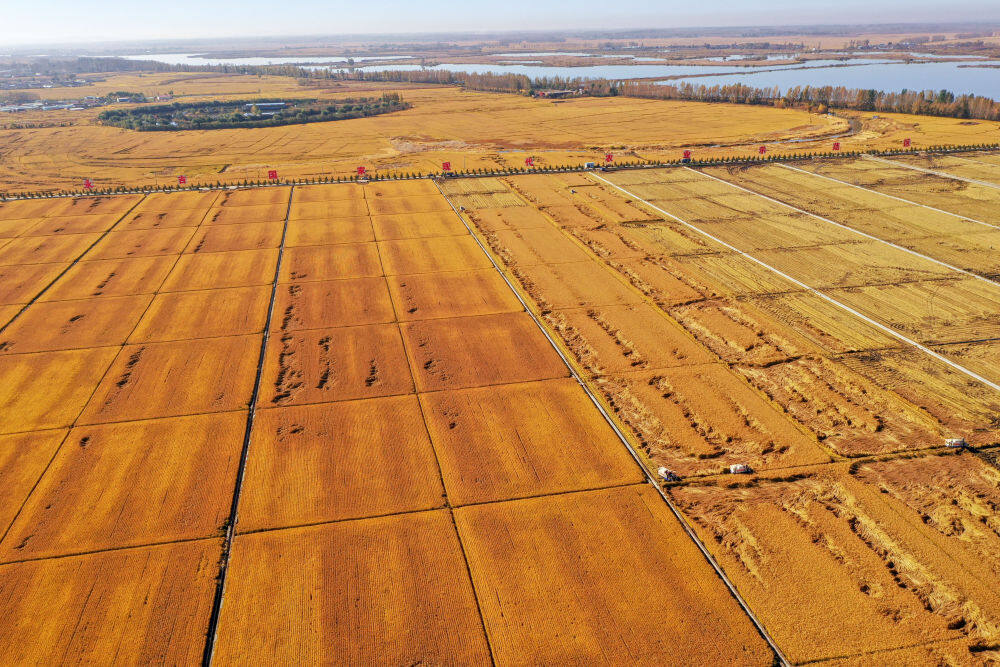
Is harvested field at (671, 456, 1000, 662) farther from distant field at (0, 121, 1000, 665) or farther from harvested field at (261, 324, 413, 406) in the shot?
harvested field at (261, 324, 413, 406)

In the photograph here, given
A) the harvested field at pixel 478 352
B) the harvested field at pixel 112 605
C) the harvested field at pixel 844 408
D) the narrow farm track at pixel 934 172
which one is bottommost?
the harvested field at pixel 112 605

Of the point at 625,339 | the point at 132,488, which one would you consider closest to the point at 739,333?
the point at 625,339

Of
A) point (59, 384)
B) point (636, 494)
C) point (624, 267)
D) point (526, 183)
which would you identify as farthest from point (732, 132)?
point (59, 384)

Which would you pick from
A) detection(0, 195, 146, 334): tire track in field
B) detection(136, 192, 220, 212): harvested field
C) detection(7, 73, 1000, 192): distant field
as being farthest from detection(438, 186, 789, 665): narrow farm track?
detection(7, 73, 1000, 192): distant field

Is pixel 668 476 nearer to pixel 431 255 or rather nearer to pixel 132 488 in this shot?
pixel 132 488

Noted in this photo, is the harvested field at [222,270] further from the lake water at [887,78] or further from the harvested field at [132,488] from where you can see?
the lake water at [887,78]

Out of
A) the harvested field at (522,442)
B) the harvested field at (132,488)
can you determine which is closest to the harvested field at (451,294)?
the harvested field at (522,442)
